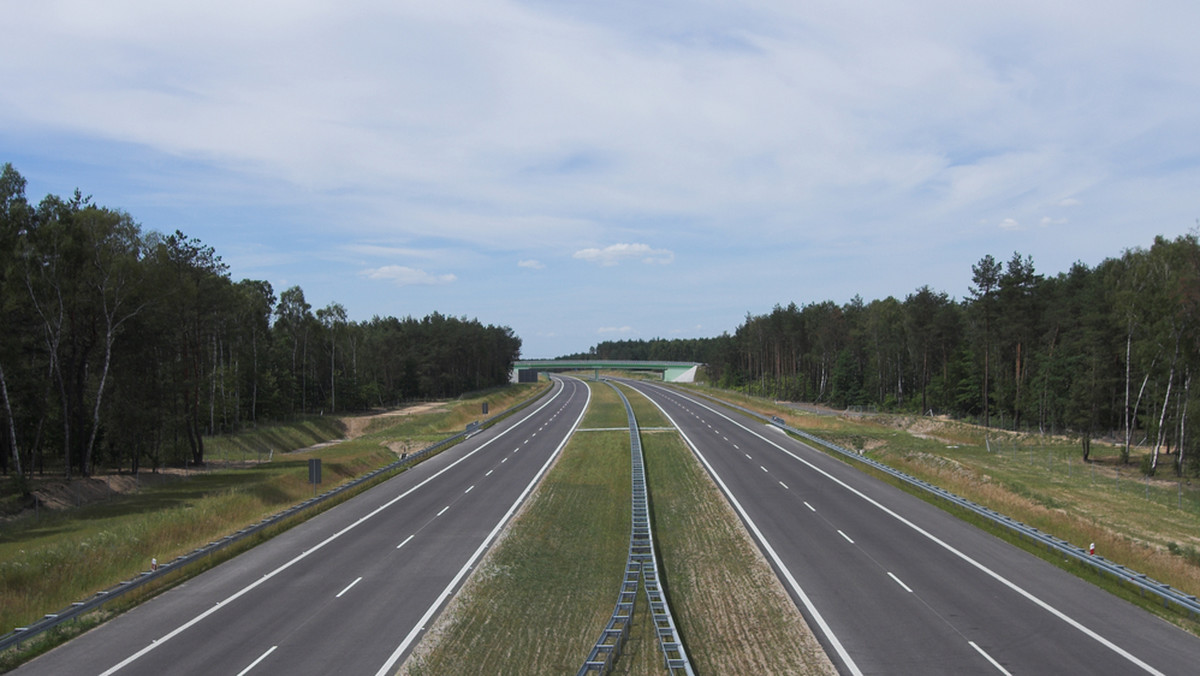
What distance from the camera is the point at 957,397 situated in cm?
8550

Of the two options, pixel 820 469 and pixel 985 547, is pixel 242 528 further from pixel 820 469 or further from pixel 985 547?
pixel 820 469

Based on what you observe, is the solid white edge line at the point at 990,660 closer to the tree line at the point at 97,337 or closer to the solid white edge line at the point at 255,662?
the solid white edge line at the point at 255,662

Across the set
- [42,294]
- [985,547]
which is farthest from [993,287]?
[42,294]

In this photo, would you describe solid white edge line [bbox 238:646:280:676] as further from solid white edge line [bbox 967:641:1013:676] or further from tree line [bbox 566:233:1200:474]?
tree line [bbox 566:233:1200:474]

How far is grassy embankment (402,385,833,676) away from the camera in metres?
17.1

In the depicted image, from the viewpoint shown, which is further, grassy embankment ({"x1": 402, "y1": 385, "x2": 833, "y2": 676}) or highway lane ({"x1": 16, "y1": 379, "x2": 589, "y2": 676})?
grassy embankment ({"x1": 402, "y1": 385, "x2": 833, "y2": 676})

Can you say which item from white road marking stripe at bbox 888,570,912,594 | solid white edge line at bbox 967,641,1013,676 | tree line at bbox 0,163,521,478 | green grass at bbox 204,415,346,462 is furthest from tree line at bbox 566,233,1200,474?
green grass at bbox 204,415,346,462

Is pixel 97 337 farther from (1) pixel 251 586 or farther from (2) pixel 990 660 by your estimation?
(2) pixel 990 660

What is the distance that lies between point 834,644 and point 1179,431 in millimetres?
48183

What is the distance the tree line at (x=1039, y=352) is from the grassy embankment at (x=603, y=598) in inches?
1336

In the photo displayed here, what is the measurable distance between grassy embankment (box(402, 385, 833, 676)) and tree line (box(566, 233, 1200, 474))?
33929 millimetres

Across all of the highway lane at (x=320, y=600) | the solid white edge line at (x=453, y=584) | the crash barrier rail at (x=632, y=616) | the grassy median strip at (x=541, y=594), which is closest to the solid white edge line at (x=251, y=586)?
the highway lane at (x=320, y=600)

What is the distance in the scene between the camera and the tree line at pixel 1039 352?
49219 millimetres

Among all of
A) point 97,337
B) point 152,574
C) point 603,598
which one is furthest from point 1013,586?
point 97,337
